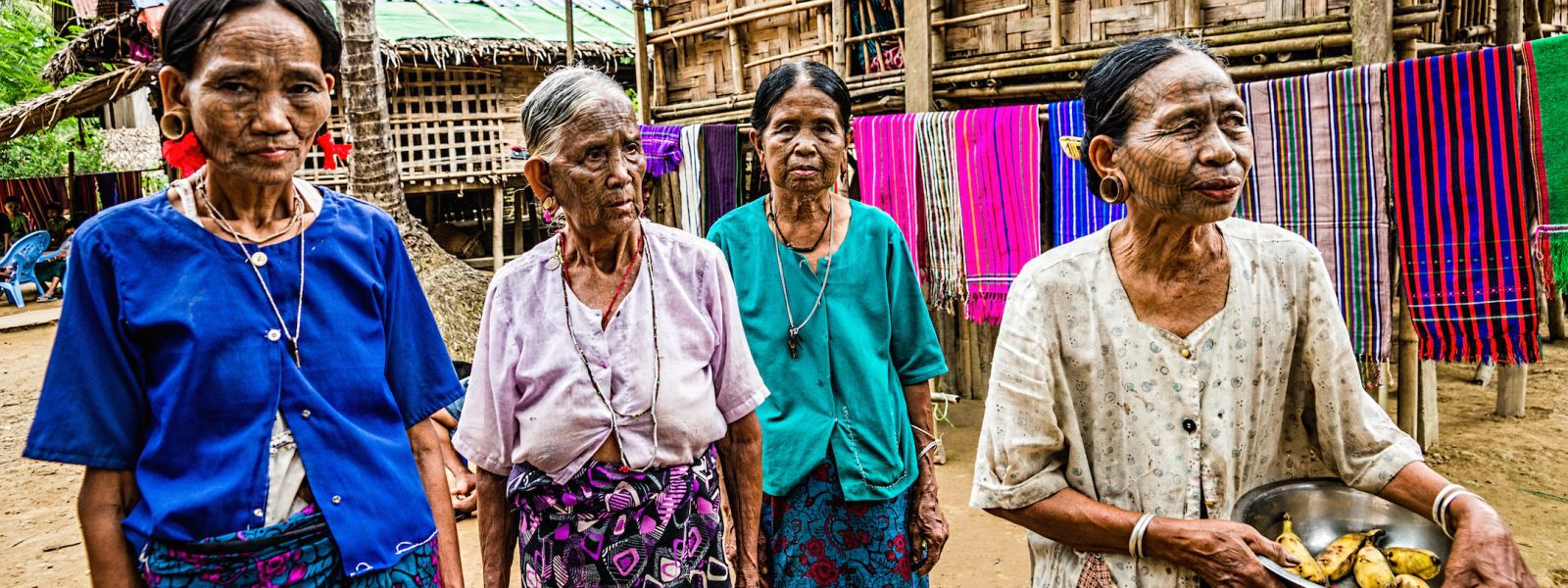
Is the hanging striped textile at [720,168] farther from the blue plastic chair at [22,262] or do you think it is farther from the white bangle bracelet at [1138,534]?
the blue plastic chair at [22,262]

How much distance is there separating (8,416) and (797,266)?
8862 millimetres

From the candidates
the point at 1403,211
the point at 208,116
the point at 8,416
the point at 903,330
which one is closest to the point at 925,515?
the point at 903,330

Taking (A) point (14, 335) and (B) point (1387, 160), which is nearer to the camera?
(B) point (1387, 160)

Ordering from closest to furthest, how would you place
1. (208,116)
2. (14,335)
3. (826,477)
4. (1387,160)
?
1. (208,116)
2. (826,477)
3. (1387,160)
4. (14,335)

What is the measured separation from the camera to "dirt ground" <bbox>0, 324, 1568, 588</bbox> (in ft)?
14.6

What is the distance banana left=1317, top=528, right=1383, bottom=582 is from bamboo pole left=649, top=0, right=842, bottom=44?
207 inches

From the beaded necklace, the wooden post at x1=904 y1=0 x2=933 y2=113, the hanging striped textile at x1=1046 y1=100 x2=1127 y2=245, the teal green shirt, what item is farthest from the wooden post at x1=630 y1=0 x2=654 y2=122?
the beaded necklace

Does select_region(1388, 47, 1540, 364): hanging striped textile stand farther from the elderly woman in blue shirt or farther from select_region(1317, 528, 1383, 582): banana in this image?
the elderly woman in blue shirt

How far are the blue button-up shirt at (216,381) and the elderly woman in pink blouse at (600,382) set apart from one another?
0.91ft

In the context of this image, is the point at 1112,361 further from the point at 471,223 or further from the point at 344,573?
the point at 471,223

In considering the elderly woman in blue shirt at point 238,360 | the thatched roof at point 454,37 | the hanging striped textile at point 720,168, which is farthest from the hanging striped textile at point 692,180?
the thatched roof at point 454,37

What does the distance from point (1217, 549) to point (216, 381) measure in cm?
159

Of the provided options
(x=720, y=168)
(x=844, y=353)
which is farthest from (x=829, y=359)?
(x=720, y=168)

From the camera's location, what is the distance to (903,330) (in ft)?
8.59
